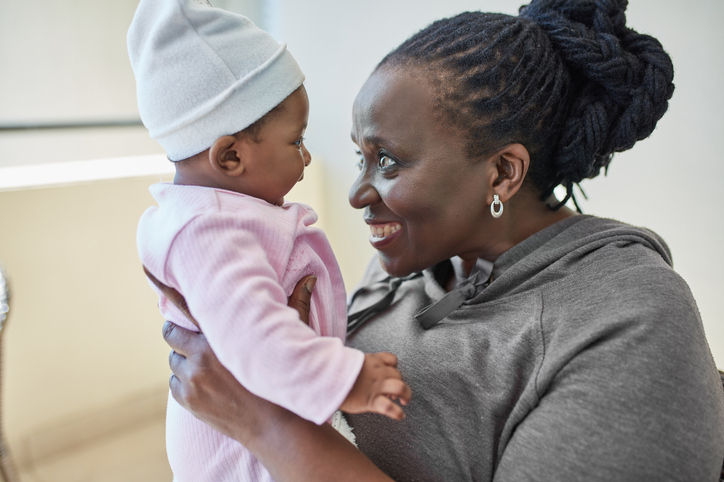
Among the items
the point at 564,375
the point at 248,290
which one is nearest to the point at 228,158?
the point at 248,290

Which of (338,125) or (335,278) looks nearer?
(335,278)

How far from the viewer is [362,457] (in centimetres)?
90

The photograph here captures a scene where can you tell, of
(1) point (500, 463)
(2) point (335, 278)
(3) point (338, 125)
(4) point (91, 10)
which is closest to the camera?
(1) point (500, 463)

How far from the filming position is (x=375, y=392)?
0.72 metres

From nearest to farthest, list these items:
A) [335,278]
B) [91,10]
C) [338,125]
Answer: [335,278] < [91,10] < [338,125]

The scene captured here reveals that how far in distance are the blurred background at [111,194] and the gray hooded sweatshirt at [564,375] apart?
69 cm

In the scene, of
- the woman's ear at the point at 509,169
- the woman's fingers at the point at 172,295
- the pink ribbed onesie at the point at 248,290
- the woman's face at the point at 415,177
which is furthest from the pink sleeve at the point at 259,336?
the woman's ear at the point at 509,169

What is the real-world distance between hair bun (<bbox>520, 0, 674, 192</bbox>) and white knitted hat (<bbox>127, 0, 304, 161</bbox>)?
62 centimetres

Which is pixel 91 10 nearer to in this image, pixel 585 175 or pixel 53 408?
pixel 53 408

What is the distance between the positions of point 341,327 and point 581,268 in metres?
0.50

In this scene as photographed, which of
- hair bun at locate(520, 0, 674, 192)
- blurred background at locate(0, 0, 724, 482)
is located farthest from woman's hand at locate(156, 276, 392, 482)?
blurred background at locate(0, 0, 724, 482)

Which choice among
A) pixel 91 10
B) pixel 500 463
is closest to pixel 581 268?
pixel 500 463

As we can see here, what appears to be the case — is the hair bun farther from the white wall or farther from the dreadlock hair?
the white wall

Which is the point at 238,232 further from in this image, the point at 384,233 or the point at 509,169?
the point at 509,169
